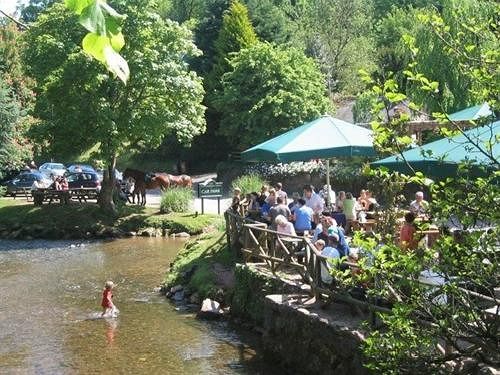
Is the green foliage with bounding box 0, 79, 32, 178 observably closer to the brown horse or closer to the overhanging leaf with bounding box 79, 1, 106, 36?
the brown horse

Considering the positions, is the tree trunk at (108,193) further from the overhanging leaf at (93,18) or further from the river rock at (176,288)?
the overhanging leaf at (93,18)

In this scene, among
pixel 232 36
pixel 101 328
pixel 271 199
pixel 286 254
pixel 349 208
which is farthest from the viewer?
pixel 232 36

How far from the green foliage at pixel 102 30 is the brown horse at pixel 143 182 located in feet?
92.6

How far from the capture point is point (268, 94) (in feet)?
113

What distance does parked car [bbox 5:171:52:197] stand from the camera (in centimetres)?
3488

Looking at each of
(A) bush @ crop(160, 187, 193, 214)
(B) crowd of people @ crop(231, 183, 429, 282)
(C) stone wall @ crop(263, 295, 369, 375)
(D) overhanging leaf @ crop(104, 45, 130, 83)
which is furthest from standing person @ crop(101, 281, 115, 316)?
(D) overhanging leaf @ crop(104, 45, 130, 83)

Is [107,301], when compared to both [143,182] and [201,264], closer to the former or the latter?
[201,264]

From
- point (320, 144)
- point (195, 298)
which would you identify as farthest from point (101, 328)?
point (320, 144)

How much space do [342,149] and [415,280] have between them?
1091 centimetres

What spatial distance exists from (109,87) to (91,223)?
5344 millimetres

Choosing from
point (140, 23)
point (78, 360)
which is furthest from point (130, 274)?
point (140, 23)

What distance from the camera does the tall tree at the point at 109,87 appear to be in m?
25.2

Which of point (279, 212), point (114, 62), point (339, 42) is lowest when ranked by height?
point (279, 212)

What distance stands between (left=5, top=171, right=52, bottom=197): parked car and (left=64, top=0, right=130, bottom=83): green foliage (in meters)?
34.3
